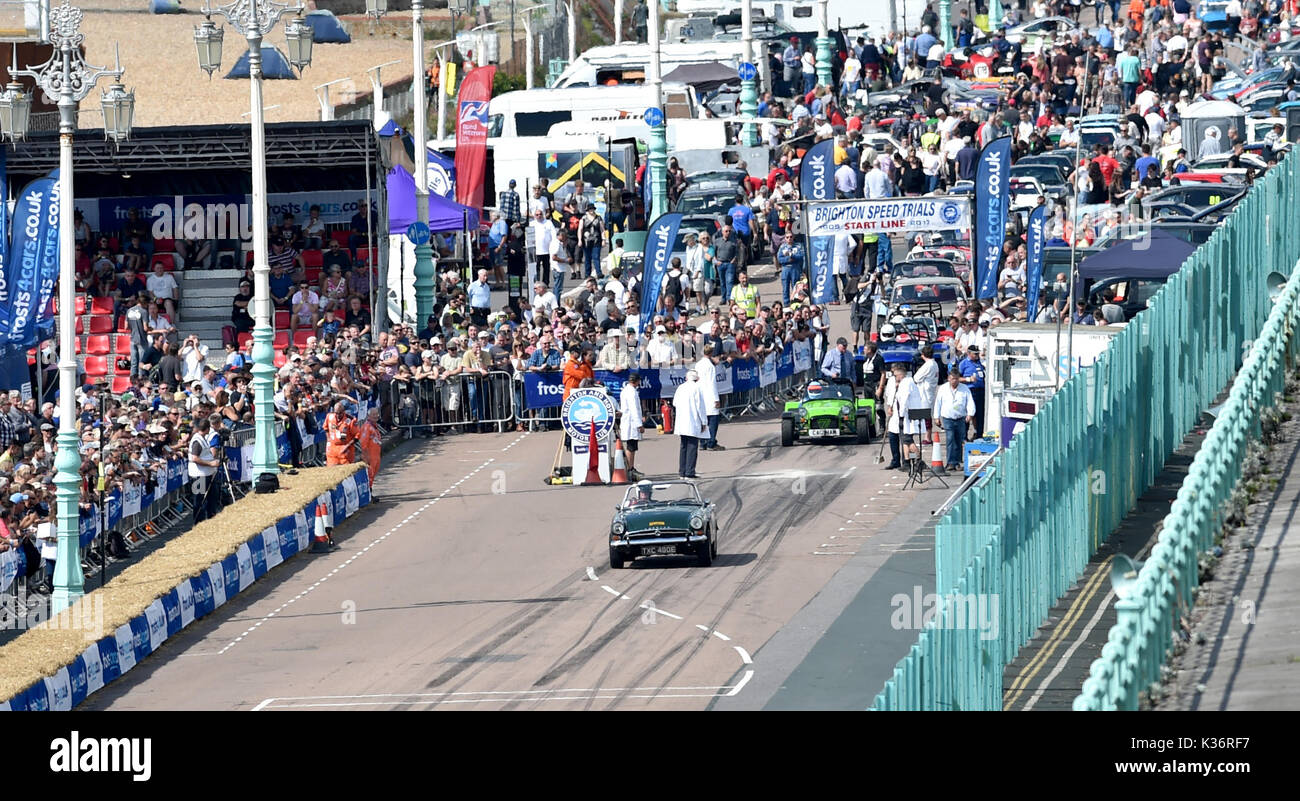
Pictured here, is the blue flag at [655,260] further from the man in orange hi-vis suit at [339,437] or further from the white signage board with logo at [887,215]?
the man in orange hi-vis suit at [339,437]

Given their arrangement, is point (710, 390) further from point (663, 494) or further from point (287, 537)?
point (287, 537)

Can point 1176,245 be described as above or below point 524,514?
above

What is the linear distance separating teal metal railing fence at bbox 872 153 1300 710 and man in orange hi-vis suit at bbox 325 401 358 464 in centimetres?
1241

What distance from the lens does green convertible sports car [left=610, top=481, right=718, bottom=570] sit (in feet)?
91.8

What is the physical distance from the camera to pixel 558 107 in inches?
2127

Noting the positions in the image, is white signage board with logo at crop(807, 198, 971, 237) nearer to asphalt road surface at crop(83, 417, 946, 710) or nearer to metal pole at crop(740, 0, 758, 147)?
asphalt road surface at crop(83, 417, 946, 710)

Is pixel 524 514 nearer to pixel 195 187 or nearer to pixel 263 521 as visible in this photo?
pixel 263 521

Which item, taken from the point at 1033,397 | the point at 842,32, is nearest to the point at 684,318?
the point at 1033,397

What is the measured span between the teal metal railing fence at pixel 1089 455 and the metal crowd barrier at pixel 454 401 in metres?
13.2

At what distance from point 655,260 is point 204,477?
1112 cm

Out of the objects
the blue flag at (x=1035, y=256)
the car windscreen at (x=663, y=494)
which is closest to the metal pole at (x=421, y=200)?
the blue flag at (x=1035, y=256)

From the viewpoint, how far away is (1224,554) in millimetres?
18094

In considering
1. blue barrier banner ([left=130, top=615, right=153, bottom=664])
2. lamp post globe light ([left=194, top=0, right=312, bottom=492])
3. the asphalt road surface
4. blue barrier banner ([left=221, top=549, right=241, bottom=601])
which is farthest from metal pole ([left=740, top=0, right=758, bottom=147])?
blue barrier banner ([left=130, top=615, right=153, bottom=664])
